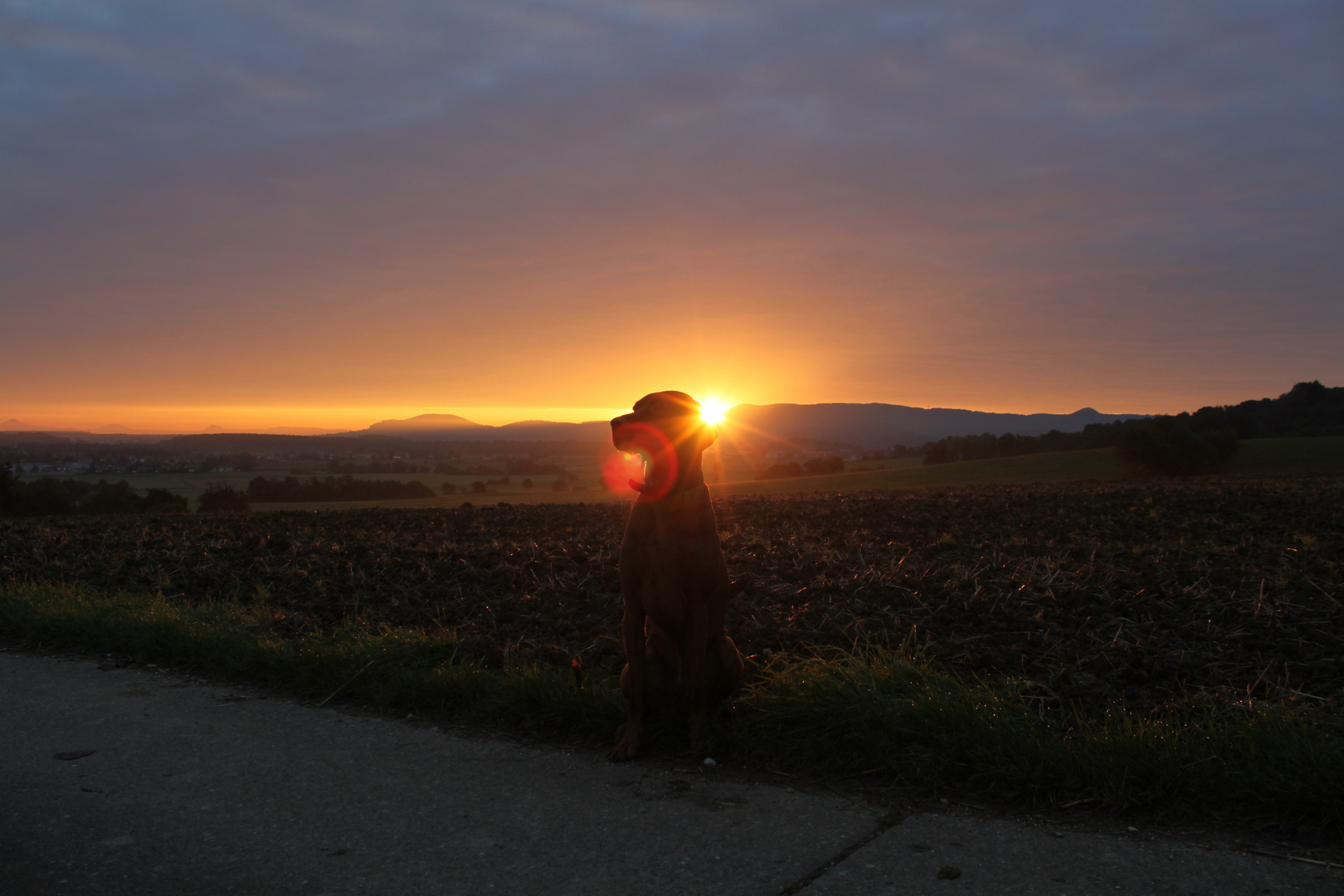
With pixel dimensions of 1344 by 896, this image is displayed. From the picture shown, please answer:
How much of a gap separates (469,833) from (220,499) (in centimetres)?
3396

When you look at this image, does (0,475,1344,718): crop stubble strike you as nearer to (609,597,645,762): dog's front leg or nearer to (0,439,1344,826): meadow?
(0,439,1344,826): meadow

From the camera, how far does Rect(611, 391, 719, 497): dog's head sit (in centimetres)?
436

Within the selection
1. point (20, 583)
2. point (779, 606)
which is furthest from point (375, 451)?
point (779, 606)

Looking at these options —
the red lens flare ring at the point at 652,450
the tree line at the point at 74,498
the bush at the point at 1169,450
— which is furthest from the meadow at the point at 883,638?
the bush at the point at 1169,450

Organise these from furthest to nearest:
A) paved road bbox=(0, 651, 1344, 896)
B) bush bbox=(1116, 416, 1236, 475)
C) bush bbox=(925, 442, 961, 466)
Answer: bush bbox=(925, 442, 961, 466) → bush bbox=(1116, 416, 1236, 475) → paved road bbox=(0, 651, 1344, 896)

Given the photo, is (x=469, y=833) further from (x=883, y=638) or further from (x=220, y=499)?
(x=220, y=499)

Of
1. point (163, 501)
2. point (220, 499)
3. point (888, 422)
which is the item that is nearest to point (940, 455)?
point (220, 499)

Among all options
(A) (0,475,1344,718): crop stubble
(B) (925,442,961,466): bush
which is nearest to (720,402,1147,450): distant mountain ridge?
(B) (925,442,961,466): bush

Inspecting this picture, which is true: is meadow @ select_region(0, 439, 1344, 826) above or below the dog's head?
below

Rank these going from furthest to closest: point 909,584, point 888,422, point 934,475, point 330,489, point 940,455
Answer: point 888,422
point 940,455
point 934,475
point 330,489
point 909,584

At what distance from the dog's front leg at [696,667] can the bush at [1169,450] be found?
48975 millimetres

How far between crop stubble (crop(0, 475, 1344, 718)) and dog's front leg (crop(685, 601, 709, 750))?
1498 millimetres

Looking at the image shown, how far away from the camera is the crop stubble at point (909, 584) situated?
5328mm

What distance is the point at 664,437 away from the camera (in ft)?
14.4
